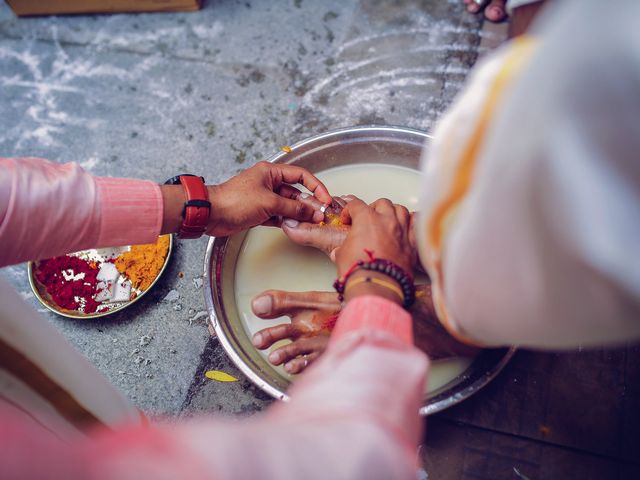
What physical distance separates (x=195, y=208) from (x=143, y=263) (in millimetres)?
483

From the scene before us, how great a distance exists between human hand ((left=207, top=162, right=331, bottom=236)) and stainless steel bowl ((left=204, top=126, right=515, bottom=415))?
0.13 m

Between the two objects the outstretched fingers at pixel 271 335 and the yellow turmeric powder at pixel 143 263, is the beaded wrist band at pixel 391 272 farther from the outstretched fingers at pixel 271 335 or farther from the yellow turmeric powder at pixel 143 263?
the yellow turmeric powder at pixel 143 263

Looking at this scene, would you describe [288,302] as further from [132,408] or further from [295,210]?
[132,408]

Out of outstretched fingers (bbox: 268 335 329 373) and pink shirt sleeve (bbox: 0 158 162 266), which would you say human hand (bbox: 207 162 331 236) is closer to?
pink shirt sleeve (bbox: 0 158 162 266)

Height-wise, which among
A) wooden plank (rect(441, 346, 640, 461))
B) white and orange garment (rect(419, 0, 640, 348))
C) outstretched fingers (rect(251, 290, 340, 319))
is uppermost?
white and orange garment (rect(419, 0, 640, 348))

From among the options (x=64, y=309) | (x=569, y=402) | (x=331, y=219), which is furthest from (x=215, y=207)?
(x=569, y=402)

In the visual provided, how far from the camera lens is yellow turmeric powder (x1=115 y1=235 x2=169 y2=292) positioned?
1583 millimetres

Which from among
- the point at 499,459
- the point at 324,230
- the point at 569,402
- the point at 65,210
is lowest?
the point at 499,459

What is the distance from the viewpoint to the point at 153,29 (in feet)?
7.45

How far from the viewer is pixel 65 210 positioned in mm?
1047

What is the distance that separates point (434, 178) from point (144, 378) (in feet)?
4.28

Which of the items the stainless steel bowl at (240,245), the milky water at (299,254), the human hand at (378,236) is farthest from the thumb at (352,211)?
the stainless steel bowl at (240,245)

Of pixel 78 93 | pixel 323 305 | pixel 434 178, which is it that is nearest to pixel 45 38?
pixel 78 93

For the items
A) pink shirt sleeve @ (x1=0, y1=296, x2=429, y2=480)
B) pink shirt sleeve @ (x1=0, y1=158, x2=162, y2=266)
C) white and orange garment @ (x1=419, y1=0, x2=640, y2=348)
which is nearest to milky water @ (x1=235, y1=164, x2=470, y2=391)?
pink shirt sleeve @ (x1=0, y1=158, x2=162, y2=266)
